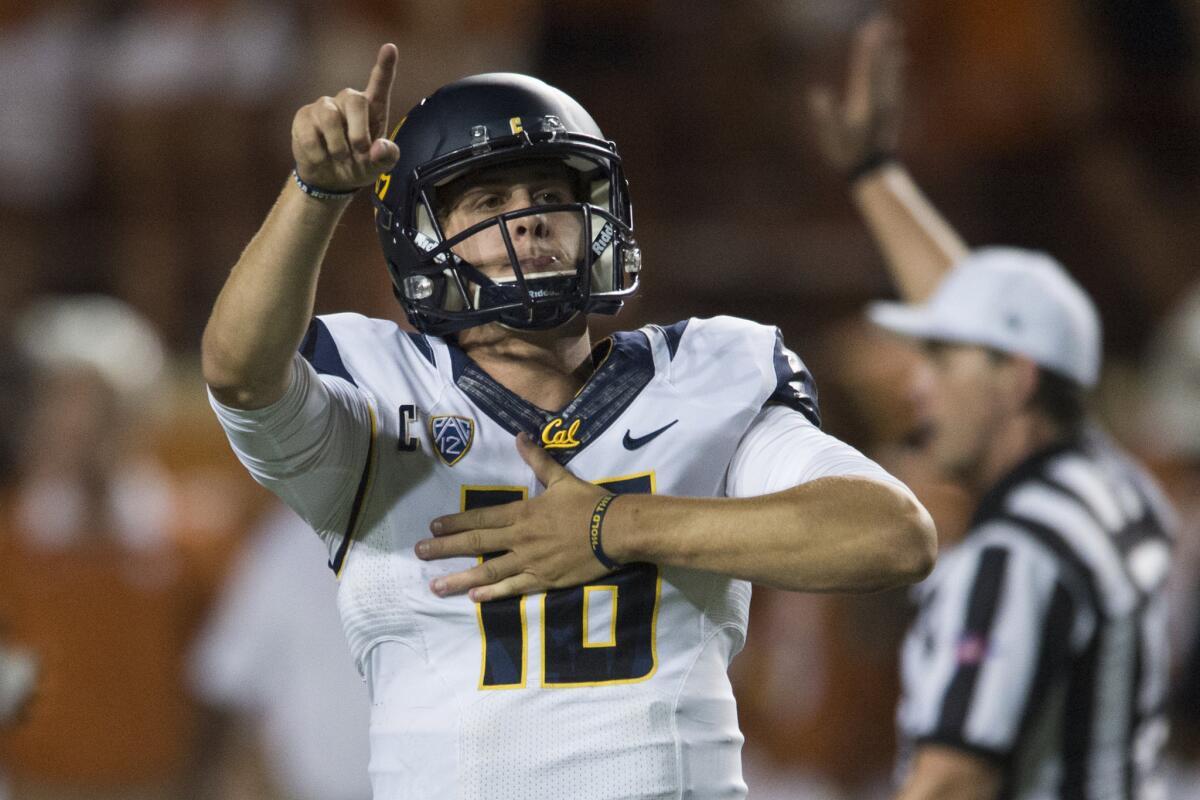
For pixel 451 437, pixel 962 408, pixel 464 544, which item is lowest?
pixel 962 408

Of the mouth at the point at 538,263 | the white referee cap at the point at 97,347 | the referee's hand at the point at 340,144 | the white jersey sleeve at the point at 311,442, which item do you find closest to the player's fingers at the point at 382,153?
the referee's hand at the point at 340,144

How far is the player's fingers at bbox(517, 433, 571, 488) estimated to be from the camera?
2.06 metres

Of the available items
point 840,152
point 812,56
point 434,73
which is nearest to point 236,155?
point 434,73

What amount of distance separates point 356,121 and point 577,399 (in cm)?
54

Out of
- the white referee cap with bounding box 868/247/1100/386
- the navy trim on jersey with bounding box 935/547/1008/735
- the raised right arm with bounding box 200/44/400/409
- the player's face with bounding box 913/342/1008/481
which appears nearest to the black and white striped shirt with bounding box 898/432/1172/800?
the navy trim on jersey with bounding box 935/547/1008/735

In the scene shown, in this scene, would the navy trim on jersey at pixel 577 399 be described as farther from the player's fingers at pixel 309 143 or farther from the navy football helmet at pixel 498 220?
the player's fingers at pixel 309 143

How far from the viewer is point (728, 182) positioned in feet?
A: 21.7

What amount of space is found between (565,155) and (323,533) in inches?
23.8

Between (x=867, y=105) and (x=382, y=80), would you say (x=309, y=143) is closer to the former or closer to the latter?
(x=382, y=80)

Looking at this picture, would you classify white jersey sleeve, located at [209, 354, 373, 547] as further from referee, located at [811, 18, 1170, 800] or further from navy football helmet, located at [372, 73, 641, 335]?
referee, located at [811, 18, 1170, 800]

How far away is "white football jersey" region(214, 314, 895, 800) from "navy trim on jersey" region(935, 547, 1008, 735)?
959 millimetres

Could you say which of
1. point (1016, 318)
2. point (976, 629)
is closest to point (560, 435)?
point (976, 629)

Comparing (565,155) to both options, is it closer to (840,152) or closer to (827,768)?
(840,152)

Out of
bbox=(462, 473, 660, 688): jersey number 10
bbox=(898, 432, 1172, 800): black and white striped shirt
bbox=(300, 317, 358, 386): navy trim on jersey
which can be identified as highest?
bbox=(300, 317, 358, 386): navy trim on jersey
